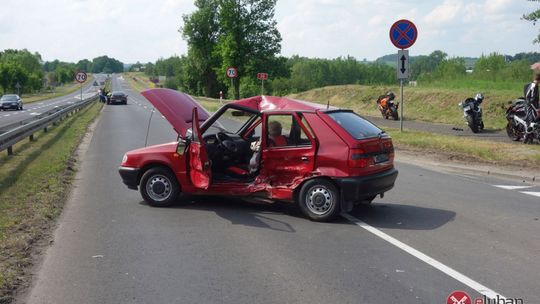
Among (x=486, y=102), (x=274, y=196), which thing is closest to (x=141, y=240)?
(x=274, y=196)

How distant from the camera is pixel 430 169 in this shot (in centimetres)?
1338

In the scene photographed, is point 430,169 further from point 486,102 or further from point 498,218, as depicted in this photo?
point 486,102

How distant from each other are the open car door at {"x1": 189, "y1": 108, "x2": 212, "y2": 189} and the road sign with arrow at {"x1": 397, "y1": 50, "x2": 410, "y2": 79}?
10.4m

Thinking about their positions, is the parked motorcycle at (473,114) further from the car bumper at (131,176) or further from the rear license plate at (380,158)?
the car bumper at (131,176)

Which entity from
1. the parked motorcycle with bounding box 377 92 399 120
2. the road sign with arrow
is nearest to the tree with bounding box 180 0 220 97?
the parked motorcycle with bounding box 377 92 399 120

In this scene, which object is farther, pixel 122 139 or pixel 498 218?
pixel 122 139

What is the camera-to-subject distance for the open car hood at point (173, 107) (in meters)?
9.10

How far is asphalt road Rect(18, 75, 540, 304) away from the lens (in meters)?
5.24

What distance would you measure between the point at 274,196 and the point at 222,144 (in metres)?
1.22

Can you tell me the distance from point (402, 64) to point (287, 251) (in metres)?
12.2

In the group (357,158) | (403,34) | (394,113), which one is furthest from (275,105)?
(394,113)

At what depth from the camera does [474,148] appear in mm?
14953

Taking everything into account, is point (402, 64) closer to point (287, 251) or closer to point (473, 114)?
point (473, 114)

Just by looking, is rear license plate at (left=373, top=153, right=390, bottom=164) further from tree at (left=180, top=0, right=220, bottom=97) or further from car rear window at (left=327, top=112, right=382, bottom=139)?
tree at (left=180, top=0, right=220, bottom=97)
